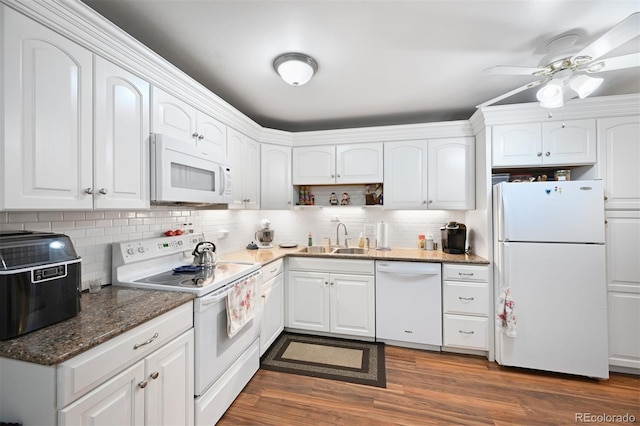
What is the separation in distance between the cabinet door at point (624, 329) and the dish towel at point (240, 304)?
2.98 m

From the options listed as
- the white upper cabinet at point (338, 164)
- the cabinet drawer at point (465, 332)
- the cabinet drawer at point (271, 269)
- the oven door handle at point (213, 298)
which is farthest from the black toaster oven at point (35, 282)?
the cabinet drawer at point (465, 332)

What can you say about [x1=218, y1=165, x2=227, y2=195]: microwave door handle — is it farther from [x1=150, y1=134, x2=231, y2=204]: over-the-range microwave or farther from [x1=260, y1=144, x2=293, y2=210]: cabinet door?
[x1=260, y1=144, x2=293, y2=210]: cabinet door

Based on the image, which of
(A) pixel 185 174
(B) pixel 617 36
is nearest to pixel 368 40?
(B) pixel 617 36

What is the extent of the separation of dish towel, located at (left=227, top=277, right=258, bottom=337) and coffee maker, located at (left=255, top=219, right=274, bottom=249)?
1181 mm

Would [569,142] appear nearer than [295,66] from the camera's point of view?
No

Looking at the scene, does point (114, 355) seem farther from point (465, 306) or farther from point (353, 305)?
point (465, 306)

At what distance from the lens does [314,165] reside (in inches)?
127

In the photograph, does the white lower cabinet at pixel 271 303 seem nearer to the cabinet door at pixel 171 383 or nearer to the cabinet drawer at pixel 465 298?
the cabinet door at pixel 171 383

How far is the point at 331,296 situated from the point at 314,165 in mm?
1538

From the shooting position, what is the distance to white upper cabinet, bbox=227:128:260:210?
2555 mm

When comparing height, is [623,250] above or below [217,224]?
below

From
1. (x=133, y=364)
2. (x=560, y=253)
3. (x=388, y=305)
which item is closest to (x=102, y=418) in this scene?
(x=133, y=364)

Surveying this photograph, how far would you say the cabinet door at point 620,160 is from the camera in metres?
2.18

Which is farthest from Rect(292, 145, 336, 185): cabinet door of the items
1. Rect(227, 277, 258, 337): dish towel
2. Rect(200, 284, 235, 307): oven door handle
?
Rect(200, 284, 235, 307): oven door handle
